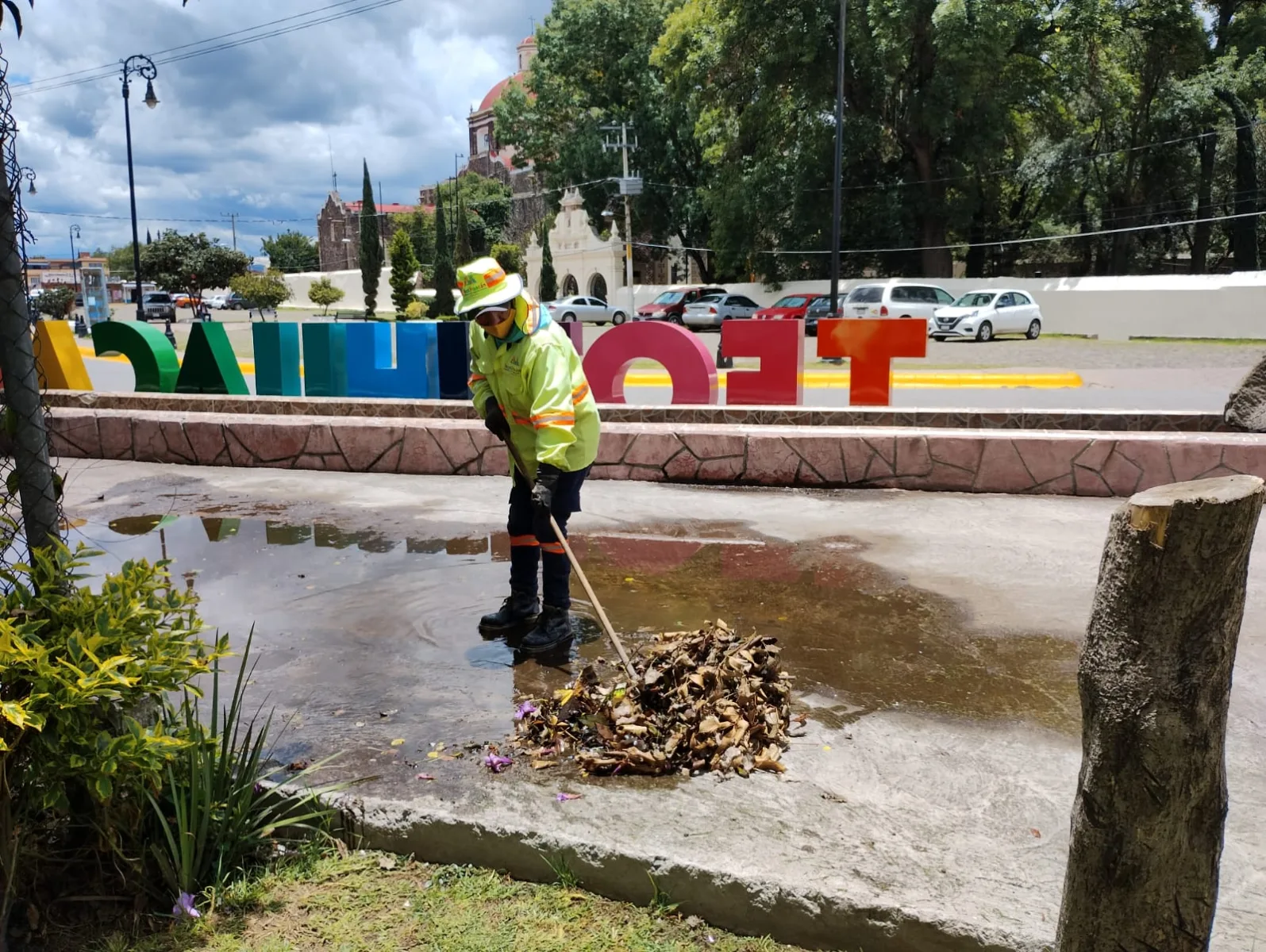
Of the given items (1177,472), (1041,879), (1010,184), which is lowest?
(1041,879)

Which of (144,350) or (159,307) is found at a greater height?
(159,307)

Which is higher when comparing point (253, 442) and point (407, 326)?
point (407, 326)

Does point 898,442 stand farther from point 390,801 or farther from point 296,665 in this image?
point 390,801

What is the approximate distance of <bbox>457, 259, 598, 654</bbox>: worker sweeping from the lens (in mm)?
4617

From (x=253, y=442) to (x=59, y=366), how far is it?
450 cm

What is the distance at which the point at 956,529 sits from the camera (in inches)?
277

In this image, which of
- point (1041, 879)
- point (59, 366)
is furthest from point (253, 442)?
point (1041, 879)

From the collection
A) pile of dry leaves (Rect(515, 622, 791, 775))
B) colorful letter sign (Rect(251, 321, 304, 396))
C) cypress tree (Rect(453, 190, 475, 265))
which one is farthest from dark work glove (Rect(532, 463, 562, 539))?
cypress tree (Rect(453, 190, 475, 265))

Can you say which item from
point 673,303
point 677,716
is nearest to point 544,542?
point 677,716

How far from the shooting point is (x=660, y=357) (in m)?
Result: 10.7

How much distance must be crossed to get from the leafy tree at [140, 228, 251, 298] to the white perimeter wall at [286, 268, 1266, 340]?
3724 cm

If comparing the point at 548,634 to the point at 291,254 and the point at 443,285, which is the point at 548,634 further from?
the point at 291,254

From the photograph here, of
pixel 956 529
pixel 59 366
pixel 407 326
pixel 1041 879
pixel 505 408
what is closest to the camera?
pixel 1041 879

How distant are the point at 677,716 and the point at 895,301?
26.1m
